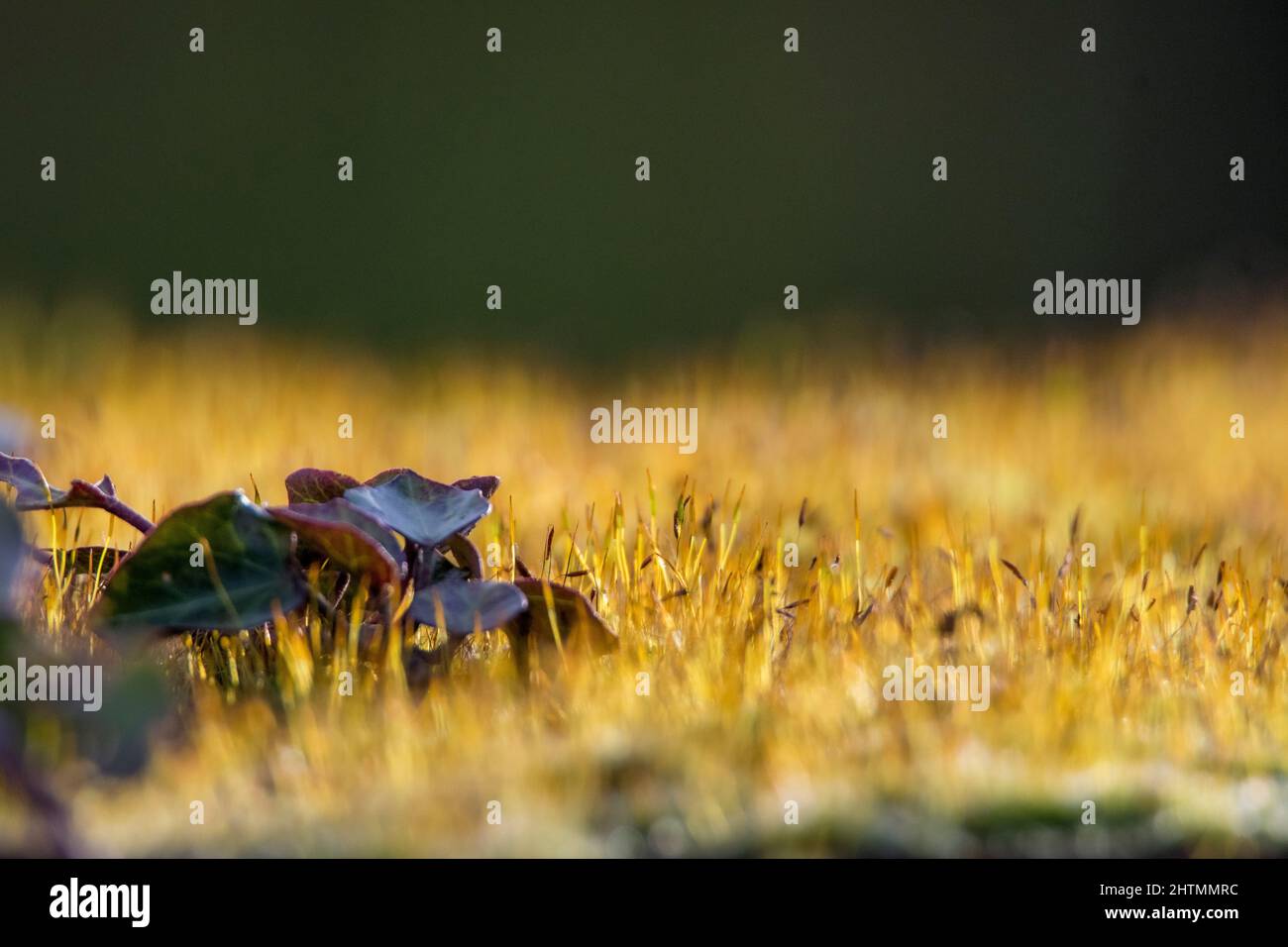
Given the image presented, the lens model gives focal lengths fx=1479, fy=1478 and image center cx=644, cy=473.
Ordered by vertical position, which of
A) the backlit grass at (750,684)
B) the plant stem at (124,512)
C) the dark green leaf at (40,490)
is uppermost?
the dark green leaf at (40,490)

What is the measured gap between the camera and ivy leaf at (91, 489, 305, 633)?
1.70 metres

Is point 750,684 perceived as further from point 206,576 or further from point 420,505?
point 206,576

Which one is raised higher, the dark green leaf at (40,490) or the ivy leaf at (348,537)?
the dark green leaf at (40,490)

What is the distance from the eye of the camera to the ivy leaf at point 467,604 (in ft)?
5.45

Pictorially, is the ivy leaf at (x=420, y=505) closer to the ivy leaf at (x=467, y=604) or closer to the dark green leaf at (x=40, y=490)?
the ivy leaf at (x=467, y=604)

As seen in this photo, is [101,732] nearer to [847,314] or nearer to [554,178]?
[847,314]

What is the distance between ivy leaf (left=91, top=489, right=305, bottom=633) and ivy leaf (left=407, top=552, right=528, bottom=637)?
0.15m

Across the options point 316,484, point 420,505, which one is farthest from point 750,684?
point 316,484

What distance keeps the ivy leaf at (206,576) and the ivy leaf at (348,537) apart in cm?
4

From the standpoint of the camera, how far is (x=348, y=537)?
1.67m

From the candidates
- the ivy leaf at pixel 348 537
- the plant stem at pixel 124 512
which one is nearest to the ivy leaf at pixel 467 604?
the ivy leaf at pixel 348 537

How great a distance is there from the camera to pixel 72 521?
8.79 ft

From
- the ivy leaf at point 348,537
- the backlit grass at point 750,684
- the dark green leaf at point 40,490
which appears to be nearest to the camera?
the backlit grass at point 750,684

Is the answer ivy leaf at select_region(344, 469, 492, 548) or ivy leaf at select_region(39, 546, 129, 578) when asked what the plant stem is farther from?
ivy leaf at select_region(344, 469, 492, 548)
